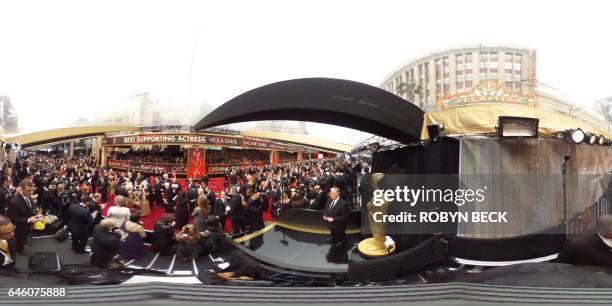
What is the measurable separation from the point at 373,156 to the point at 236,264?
1.94 meters

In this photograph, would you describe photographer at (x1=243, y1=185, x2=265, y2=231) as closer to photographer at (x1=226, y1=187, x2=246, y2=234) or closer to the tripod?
photographer at (x1=226, y1=187, x2=246, y2=234)

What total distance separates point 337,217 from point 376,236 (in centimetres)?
47

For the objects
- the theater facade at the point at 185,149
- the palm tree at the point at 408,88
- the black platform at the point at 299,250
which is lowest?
the black platform at the point at 299,250

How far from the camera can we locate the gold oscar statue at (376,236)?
1.85 metres

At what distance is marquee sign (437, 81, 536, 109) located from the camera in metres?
1.90

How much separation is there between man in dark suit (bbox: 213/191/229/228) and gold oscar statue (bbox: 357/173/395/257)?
3.70ft

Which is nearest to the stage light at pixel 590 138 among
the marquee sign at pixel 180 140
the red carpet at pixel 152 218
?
the marquee sign at pixel 180 140

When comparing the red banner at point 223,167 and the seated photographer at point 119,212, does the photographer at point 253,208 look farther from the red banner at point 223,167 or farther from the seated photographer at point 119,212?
the seated photographer at point 119,212

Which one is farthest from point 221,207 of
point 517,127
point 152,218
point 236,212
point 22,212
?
point 517,127

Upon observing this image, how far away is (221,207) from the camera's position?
6.43ft

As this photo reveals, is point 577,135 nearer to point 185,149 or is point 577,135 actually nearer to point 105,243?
point 185,149

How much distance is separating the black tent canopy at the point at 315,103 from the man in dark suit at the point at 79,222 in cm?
96

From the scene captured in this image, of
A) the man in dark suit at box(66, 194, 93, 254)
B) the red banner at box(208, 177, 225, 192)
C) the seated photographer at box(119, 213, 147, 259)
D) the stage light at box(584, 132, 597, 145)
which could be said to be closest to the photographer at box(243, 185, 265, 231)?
the red banner at box(208, 177, 225, 192)

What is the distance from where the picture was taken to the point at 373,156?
2.96 meters
